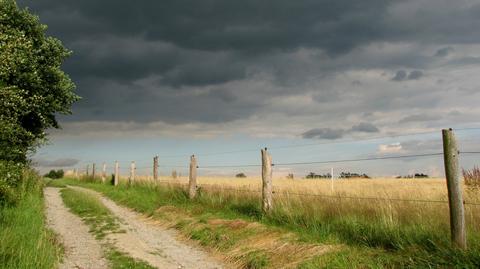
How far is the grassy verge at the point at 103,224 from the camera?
9.32m

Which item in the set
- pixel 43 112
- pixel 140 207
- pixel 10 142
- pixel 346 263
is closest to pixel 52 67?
pixel 43 112

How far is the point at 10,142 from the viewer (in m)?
16.5

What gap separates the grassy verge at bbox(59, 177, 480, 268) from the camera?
7.54m

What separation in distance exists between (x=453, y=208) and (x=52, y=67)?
67.0 ft

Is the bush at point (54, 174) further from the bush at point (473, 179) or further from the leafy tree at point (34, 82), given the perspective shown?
the bush at point (473, 179)

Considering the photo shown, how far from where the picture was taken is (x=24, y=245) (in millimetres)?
8727

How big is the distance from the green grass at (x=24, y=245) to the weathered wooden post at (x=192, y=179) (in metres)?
7.12

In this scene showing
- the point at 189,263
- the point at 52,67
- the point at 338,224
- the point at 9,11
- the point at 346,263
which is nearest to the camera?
A: the point at 346,263

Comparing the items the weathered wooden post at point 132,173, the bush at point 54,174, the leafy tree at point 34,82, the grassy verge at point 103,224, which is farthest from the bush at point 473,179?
the bush at point 54,174

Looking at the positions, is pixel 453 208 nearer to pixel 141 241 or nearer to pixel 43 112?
pixel 141 241

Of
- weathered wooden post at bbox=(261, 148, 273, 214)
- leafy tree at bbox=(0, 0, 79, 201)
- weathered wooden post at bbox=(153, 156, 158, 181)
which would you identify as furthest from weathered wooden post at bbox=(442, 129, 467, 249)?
weathered wooden post at bbox=(153, 156, 158, 181)

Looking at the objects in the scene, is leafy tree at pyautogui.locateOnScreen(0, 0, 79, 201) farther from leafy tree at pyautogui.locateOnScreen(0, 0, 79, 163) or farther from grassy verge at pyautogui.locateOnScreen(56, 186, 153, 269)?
grassy verge at pyautogui.locateOnScreen(56, 186, 153, 269)

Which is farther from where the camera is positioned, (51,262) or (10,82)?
(10,82)

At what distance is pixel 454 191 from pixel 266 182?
660 centimetres
